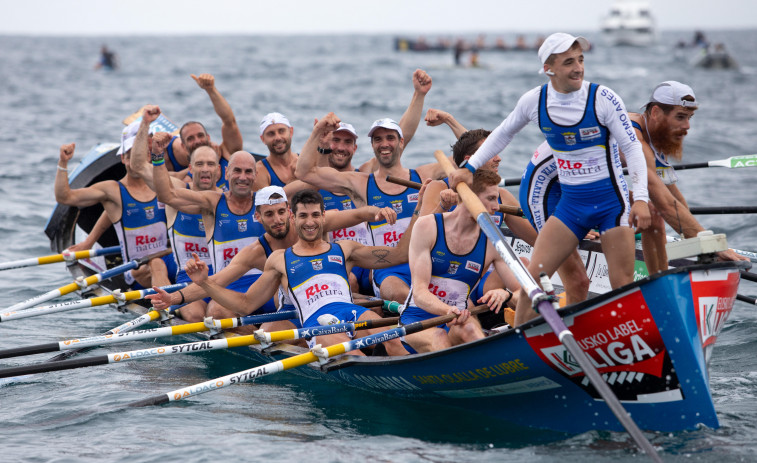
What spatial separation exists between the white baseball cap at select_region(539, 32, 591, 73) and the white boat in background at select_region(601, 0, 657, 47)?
296 feet

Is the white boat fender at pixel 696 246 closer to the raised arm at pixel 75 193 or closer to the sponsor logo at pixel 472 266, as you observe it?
the sponsor logo at pixel 472 266

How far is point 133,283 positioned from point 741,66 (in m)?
54.8

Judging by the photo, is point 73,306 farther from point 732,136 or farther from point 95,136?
point 732,136

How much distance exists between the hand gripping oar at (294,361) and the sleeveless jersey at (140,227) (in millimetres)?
3439

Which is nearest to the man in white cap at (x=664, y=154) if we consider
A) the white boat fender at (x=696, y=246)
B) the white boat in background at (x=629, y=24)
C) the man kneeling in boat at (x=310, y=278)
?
the white boat fender at (x=696, y=246)

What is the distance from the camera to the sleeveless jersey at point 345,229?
808cm

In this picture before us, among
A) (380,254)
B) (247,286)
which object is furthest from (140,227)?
(380,254)

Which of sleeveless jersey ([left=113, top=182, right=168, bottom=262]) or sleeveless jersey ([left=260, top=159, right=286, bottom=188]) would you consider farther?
sleeveless jersey ([left=113, top=182, right=168, bottom=262])

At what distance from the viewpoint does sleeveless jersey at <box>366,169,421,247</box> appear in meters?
7.78

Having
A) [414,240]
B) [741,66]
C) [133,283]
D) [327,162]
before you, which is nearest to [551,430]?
[414,240]

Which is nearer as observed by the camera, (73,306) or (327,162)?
(73,306)

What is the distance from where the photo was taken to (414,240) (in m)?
6.05

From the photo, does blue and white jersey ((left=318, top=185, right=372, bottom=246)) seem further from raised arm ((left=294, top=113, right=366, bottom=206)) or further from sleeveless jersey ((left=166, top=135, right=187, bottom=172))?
sleeveless jersey ((left=166, top=135, right=187, bottom=172))

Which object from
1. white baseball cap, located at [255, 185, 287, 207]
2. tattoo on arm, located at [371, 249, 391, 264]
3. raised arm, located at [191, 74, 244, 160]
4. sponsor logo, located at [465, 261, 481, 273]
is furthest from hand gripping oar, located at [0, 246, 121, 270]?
sponsor logo, located at [465, 261, 481, 273]
